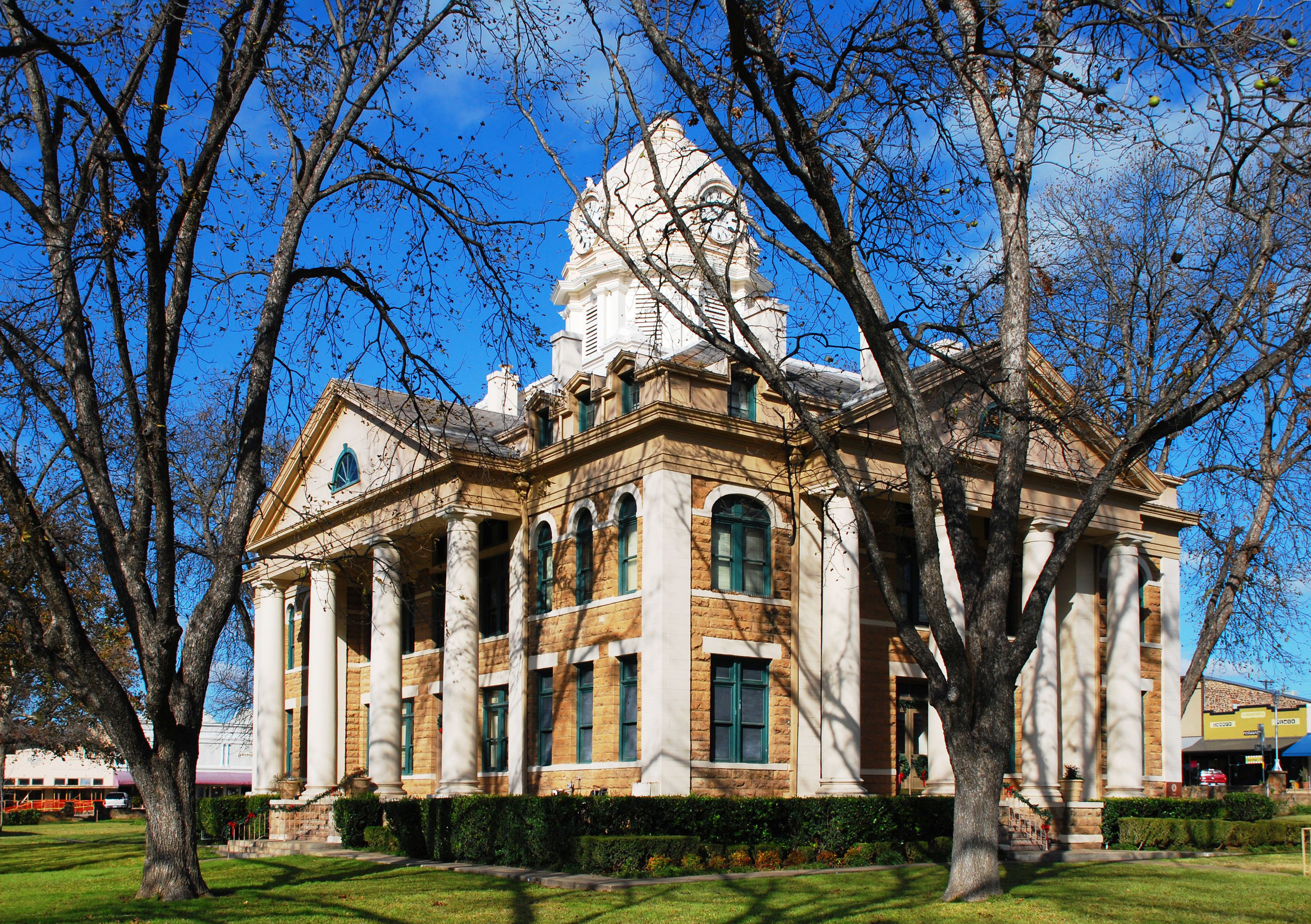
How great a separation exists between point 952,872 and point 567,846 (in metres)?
7.89

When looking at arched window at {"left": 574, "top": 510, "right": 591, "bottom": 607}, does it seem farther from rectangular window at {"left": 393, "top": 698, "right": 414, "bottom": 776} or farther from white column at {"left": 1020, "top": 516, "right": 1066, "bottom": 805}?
white column at {"left": 1020, "top": 516, "right": 1066, "bottom": 805}

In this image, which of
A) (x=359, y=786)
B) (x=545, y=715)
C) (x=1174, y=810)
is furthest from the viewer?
(x=359, y=786)

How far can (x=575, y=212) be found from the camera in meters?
37.2

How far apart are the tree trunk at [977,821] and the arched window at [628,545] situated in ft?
36.4

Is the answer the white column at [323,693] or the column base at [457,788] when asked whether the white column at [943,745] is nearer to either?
the column base at [457,788]

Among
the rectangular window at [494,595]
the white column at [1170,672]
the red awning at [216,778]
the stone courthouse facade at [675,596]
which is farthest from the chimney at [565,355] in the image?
the red awning at [216,778]

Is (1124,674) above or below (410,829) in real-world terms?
above

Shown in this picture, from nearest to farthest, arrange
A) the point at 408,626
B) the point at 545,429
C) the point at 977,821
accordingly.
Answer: the point at 977,821
the point at 545,429
the point at 408,626

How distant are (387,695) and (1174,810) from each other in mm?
16996

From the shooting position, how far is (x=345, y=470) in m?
31.4

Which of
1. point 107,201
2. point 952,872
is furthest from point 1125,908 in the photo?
point 107,201

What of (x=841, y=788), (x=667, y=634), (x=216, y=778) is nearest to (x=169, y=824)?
(x=667, y=634)

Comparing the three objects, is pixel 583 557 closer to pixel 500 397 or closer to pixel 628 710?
pixel 628 710

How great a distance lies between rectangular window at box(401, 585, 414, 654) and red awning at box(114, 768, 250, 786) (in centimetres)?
4663
